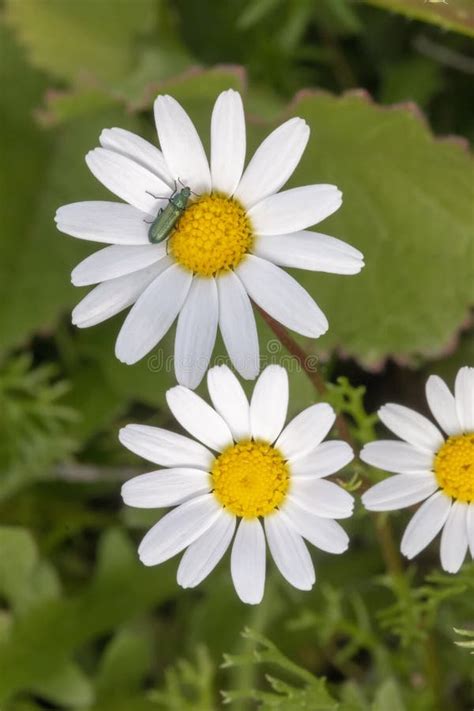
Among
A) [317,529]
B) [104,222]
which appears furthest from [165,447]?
[104,222]

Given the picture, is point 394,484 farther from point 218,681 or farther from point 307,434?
point 218,681

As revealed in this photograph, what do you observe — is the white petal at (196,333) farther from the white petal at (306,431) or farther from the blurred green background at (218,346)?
the blurred green background at (218,346)

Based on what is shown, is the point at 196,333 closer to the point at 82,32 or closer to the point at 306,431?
the point at 306,431

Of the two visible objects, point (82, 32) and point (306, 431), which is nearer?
point (306, 431)

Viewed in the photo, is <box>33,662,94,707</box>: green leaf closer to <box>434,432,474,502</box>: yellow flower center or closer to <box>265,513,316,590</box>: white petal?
<box>265,513,316,590</box>: white petal

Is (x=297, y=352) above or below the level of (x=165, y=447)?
above

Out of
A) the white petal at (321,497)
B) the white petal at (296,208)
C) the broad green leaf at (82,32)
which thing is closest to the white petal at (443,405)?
the white petal at (321,497)
